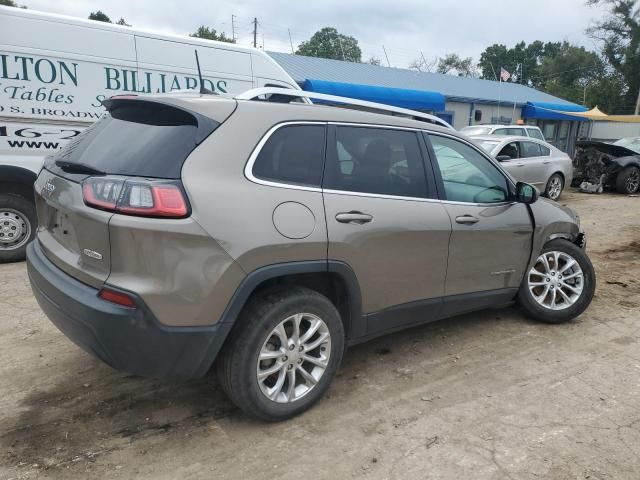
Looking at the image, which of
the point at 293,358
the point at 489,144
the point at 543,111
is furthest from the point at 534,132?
the point at 293,358

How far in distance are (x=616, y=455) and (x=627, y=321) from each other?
2.26 meters

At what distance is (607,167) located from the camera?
45.6 feet

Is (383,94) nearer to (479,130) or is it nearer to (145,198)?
(479,130)

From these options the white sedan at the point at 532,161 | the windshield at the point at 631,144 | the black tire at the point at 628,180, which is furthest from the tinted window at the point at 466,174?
the windshield at the point at 631,144

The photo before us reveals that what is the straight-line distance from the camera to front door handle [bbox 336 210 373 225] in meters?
2.88

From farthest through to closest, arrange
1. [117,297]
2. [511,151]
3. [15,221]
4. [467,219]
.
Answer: [511,151] → [15,221] → [467,219] → [117,297]

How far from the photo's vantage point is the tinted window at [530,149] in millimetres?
10986

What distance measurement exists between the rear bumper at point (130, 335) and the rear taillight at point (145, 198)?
395 millimetres

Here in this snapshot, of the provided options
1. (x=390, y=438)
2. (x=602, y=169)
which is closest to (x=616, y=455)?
(x=390, y=438)

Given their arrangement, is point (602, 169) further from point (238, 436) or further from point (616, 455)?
point (238, 436)

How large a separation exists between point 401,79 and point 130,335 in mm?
21723

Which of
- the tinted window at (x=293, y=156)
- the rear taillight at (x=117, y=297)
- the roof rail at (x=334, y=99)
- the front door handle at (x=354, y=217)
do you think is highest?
the roof rail at (x=334, y=99)

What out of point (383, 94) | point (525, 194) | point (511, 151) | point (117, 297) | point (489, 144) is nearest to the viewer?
point (117, 297)

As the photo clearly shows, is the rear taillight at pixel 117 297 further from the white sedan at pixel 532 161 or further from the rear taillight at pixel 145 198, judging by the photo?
the white sedan at pixel 532 161
